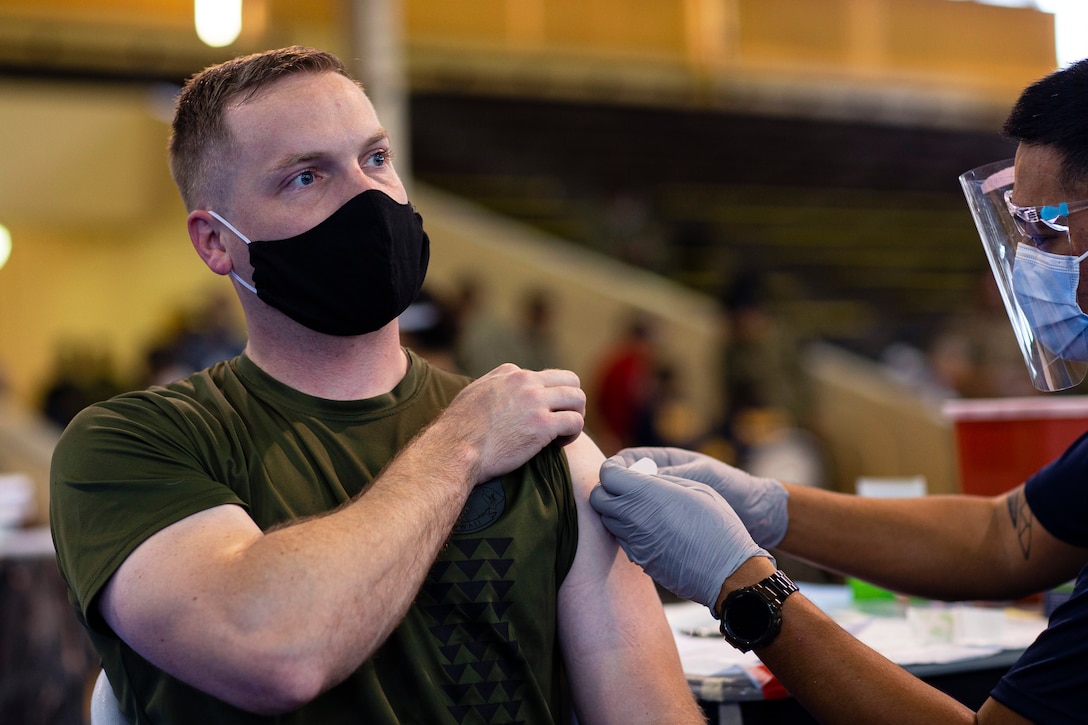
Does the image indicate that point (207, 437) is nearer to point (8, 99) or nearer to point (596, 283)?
point (596, 283)

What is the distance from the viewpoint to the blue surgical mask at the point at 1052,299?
1.69 meters

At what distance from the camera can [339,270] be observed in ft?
5.19

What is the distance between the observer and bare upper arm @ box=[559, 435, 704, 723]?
1563 millimetres

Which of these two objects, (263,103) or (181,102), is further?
(181,102)

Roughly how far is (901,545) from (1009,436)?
2.12ft

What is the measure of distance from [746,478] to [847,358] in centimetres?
697

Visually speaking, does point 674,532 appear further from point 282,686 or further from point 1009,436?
point 1009,436

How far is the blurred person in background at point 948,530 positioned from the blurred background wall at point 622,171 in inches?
210

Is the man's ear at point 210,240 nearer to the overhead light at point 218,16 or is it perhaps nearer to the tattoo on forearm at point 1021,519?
the tattoo on forearm at point 1021,519

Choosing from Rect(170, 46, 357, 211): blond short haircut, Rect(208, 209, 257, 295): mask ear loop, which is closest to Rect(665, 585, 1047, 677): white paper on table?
Rect(208, 209, 257, 295): mask ear loop

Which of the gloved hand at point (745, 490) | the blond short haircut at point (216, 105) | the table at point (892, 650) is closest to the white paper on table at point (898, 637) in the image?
the table at point (892, 650)

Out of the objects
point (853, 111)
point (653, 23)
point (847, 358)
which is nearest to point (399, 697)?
point (847, 358)

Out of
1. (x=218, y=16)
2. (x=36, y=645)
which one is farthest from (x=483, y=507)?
(x=218, y=16)

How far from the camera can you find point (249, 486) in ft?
4.96
